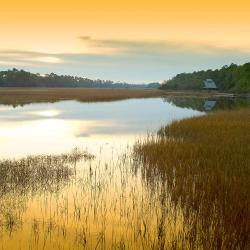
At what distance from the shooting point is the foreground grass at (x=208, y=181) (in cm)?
922

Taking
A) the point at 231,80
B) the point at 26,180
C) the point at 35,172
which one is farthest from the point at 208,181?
the point at 231,80

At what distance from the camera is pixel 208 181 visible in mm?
13391

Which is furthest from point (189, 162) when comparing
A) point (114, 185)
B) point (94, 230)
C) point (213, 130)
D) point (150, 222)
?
point (213, 130)

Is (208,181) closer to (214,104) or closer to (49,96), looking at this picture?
(214,104)

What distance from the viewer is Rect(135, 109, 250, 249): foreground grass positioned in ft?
30.2

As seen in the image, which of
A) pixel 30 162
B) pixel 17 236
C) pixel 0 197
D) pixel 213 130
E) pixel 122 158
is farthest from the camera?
pixel 213 130

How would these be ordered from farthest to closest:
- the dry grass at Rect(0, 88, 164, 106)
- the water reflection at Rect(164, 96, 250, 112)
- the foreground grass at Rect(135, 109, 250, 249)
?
the dry grass at Rect(0, 88, 164, 106)
the water reflection at Rect(164, 96, 250, 112)
the foreground grass at Rect(135, 109, 250, 249)

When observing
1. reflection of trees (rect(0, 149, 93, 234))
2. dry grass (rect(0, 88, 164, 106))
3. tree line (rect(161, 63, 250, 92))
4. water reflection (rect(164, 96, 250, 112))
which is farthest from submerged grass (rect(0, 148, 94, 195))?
tree line (rect(161, 63, 250, 92))

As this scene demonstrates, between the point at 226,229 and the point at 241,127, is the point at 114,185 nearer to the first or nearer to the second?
the point at 226,229

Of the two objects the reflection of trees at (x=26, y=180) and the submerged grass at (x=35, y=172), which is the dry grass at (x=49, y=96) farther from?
the reflection of trees at (x=26, y=180)

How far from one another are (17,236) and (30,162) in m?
8.87

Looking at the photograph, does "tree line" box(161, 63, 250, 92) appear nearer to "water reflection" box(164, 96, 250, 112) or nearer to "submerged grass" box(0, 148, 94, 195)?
"water reflection" box(164, 96, 250, 112)

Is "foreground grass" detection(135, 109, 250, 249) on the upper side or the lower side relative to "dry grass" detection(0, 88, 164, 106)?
lower

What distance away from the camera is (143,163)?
60.3 feet
